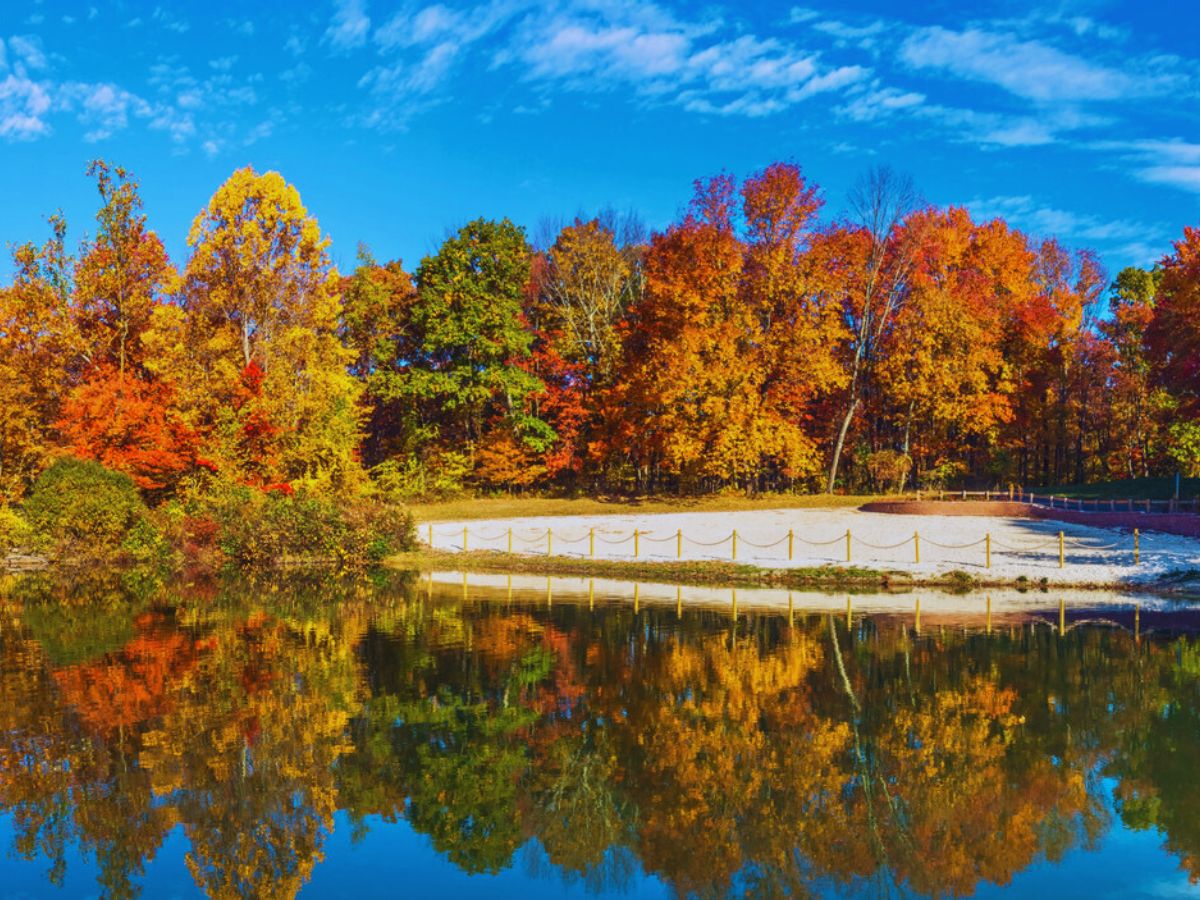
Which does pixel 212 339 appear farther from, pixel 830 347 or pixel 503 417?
pixel 830 347

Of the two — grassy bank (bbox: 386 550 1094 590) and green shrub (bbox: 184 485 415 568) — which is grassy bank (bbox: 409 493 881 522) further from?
grassy bank (bbox: 386 550 1094 590)

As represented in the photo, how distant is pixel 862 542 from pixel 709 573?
648 cm

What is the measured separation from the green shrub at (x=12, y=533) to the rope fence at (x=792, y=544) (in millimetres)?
13971

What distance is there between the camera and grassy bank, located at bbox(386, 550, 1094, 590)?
26.8 m

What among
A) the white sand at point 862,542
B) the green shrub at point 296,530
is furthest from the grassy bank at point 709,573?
the green shrub at point 296,530

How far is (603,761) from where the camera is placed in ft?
35.8

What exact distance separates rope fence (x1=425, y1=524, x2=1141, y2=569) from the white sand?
0.06 metres

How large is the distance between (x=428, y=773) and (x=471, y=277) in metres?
43.3

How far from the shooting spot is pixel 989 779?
406 inches

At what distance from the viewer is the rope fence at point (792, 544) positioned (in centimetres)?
2978

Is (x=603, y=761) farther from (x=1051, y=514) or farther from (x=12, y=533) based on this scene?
(x=12, y=533)

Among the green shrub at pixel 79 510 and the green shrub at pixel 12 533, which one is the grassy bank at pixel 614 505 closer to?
the green shrub at pixel 79 510

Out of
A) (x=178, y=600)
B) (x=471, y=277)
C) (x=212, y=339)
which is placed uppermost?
(x=471, y=277)

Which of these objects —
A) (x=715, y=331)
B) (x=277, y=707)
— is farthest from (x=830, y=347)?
(x=277, y=707)
